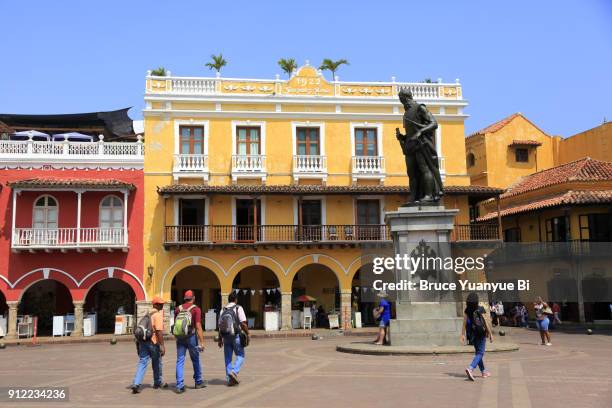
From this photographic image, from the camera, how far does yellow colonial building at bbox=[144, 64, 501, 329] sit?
31.6m

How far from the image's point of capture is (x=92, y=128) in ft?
126

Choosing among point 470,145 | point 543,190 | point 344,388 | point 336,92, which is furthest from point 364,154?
point 344,388

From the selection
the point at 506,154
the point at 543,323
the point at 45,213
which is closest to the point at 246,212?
the point at 45,213

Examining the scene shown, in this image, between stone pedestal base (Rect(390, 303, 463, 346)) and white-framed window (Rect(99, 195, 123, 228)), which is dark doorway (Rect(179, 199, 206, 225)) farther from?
stone pedestal base (Rect(390, 303, 463, 346))

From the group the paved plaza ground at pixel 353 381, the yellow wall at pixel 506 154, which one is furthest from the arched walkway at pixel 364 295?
the paved plaza ground at pixel 353 381

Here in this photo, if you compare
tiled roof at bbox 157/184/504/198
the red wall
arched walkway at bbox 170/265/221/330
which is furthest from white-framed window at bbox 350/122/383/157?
the red wall

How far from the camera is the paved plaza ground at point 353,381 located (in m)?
9.94

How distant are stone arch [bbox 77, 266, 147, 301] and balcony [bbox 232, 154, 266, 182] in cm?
658

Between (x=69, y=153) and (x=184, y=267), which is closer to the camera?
(x=184, y=267)

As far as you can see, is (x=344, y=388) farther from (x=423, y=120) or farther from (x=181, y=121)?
(x=181, y=121)

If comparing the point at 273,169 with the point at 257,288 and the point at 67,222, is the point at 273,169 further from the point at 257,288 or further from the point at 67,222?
the point at 67,222

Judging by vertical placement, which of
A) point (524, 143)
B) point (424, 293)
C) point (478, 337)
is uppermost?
point (524, 143)

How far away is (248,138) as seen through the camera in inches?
Answer: 1303

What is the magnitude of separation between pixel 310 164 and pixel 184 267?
7764mm
